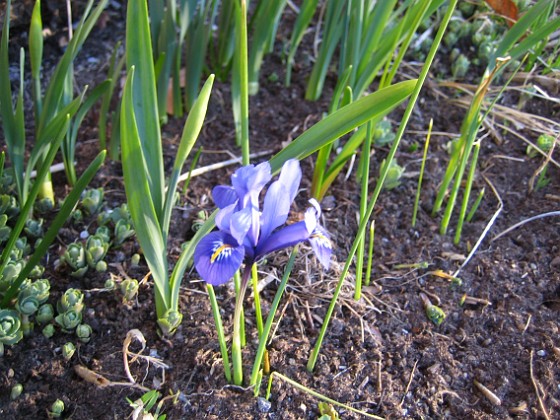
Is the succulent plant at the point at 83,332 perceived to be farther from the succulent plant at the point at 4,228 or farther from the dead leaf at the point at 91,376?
the succulent plant at the point at 4,228

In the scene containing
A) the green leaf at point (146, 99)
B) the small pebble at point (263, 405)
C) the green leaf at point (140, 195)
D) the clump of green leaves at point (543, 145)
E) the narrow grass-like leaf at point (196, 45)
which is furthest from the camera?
the clump of green leaves at point (543, 145)

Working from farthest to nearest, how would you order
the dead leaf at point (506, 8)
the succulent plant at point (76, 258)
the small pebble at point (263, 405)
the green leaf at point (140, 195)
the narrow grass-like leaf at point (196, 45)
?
the dead leaf at point (506, 8) → the narrow grass-like leaf at point (196, 45) → the succulent plant at point (76, 258) → the small pebble at point (263, 405) → the green leaf at point (140, 195)

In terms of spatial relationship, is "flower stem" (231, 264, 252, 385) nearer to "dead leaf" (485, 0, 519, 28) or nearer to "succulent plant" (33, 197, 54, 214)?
"succulent plant" (33, 197, 54, 214)

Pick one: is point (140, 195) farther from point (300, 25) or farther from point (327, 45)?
point (300, 25)

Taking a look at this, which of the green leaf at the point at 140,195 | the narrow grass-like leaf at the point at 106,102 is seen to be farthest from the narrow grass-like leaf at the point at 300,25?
the green leaf at the point at 140,195

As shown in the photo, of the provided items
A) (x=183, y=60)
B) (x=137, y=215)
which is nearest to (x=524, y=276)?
(x=137, y=215)

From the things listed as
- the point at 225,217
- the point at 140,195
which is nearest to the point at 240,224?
the point at 225,217

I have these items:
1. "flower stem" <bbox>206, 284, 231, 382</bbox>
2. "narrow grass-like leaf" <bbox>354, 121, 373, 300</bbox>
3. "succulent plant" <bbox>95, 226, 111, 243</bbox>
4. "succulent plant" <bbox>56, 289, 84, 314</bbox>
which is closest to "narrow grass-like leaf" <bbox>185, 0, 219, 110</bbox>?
"succulent plant" <bbox>95, 226, 111, 243</bbox>
